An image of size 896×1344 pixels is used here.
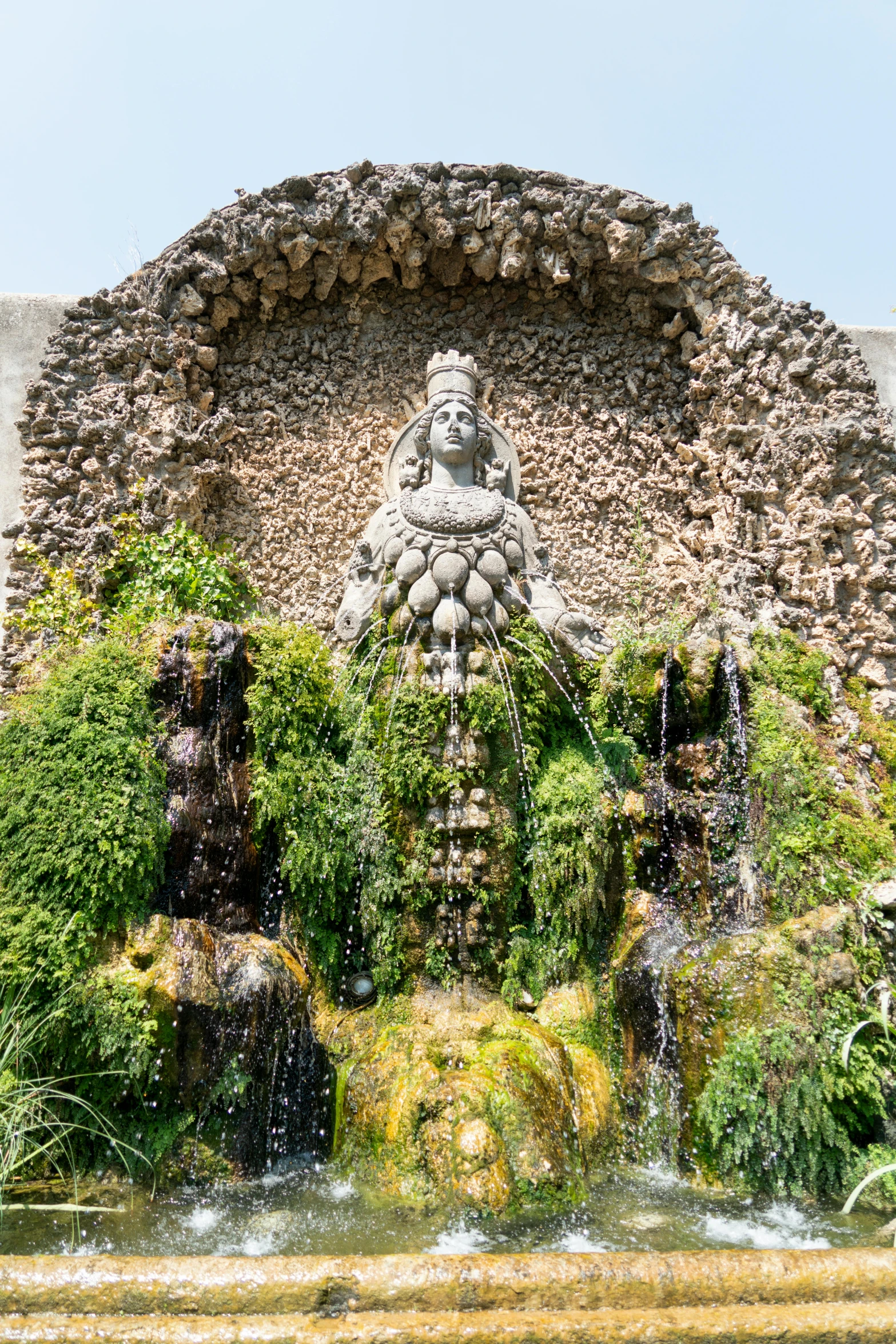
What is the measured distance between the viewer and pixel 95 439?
7160 millimetres

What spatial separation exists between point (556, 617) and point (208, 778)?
7.84ft

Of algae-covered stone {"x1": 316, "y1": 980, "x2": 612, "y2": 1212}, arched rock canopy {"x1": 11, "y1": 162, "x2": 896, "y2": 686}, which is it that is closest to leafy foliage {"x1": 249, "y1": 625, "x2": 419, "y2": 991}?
algae-covered stone {"x1": 316, "y1": 980, "x2": 612, "y2": 1212}

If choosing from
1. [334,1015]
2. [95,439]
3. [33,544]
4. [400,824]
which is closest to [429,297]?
[95,439]

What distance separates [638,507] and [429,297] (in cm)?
252

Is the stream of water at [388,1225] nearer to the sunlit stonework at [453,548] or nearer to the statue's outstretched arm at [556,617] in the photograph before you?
the sunlit stonework at [453,548]

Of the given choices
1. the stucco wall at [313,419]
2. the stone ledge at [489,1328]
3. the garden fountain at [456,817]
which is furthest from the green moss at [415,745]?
the stone ledge at [489,1328]

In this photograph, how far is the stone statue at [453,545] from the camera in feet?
19.5

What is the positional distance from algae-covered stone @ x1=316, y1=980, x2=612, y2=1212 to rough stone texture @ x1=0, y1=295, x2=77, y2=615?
448 cm

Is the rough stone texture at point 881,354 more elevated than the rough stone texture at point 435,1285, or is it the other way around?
the rough stone texture at point 881,354

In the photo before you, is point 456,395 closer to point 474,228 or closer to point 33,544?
point 474,228

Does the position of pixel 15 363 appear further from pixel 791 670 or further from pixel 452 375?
pixel 791 670

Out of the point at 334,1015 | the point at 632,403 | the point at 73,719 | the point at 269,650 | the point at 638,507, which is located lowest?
the point at 334,1015

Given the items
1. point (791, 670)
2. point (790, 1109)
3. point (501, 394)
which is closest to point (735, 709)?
point (791, 670)

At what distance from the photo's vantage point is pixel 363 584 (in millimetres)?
6633
